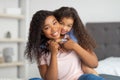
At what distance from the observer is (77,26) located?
142cm

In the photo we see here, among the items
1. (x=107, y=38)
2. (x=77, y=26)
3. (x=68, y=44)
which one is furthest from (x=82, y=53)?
(x=107, y=38)

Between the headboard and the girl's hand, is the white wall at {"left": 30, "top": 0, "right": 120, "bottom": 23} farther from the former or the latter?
the girl's hand

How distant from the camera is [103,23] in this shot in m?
3.09

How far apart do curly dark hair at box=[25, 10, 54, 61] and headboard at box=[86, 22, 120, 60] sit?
1.73 meters

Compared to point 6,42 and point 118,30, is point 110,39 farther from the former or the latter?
point 6,42

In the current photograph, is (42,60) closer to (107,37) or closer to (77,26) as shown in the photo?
(77,26)

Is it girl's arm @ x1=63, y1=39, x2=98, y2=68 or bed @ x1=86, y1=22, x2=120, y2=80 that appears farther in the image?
bed @ x1=86, y1=22, x2=120, y2=80

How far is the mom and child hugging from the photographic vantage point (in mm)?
1289

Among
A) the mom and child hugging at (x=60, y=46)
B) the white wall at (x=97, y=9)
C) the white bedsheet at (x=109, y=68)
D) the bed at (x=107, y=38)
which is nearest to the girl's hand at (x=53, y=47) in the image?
the mom and child hugging at (x=60, y=46)

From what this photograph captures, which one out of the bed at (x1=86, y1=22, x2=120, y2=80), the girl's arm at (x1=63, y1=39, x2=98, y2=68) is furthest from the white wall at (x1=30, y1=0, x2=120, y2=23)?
the girl's arm at (x1=63, y1=39, x2=98, y2=68)

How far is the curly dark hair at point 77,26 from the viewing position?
137cm

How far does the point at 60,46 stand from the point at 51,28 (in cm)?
15

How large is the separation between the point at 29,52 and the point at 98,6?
6.43ft

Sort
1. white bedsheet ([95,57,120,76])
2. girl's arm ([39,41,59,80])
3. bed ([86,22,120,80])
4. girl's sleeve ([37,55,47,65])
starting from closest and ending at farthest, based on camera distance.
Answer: girl's arm ([39,41,59,80]) → girl's sleeve ([37,55,47,65]) → white bedsheet ([95,57,120,76]) → bed ([86,22,120,80])
